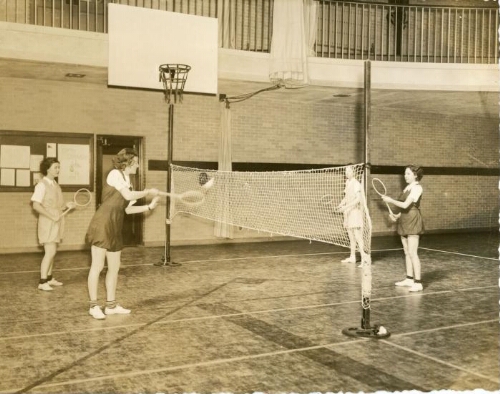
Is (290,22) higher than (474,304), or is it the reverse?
(290,22)

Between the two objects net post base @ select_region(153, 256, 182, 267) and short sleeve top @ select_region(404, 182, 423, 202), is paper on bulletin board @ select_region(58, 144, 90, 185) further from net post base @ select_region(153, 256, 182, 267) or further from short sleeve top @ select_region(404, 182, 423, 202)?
short sleeve top @ select_region(404, 182, 423, 202)

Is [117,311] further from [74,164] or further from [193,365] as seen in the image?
[74,164]

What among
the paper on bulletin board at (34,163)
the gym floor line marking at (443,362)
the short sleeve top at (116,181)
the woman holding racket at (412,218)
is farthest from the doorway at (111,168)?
the gym floor line marking at (443,362)

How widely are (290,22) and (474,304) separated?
6.69m

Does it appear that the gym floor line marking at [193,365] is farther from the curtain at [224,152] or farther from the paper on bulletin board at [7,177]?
the paper on bulletin board at [7,177]

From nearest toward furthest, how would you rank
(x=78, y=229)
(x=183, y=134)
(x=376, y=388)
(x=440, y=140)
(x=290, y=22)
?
(x=376, y=388)
(x=290, y=22)
(x=78, y=229)
(x=183, y=134)
(x=440, y=140)

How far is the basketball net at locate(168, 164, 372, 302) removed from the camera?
12938mm

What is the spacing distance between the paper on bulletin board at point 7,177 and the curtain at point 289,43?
5.62m

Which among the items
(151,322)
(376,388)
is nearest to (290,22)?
(151,322)

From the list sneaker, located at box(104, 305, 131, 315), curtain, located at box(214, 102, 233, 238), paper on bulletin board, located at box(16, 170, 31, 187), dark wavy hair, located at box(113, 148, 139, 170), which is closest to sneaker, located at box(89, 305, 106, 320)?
sneaker, located at box(104, 305, 131, 315)

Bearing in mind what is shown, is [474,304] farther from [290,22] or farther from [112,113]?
[112,113]

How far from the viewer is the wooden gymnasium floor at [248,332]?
4473 mm

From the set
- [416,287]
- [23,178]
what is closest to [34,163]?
[23,178]

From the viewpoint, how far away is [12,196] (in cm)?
1179
